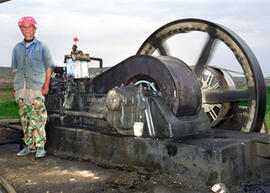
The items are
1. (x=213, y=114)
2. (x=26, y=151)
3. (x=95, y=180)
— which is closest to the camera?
(x=95, y=180)

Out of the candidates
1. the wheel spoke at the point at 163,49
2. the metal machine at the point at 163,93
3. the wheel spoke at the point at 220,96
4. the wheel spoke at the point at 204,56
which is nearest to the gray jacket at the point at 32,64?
the metal machine at the point at 163,93

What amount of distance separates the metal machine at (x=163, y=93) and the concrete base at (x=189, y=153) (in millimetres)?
199

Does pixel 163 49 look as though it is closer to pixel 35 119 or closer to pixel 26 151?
pixel 35 119

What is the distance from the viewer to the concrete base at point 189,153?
3311mm

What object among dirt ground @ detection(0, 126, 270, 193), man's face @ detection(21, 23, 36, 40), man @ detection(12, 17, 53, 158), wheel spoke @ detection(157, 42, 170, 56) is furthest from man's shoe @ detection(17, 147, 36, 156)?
wheel spoke @ detection(157, 42, 170, 56)

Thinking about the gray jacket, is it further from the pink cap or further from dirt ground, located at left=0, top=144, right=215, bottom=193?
dirt ground, located at left=0, top=144, right=215, bottom=193

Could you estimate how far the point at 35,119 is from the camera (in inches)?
193

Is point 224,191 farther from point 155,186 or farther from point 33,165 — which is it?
point 33,165

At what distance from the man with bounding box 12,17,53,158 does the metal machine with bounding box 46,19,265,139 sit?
0.45 meters

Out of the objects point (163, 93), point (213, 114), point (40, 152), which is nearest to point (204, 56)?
point (213, 114)

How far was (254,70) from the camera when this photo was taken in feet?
16.2

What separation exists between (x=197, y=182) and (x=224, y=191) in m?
0.34

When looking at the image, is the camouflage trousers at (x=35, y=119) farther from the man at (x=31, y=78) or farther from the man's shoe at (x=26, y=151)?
the man's shoe at (x=26, y=151)

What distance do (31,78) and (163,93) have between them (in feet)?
6.81
